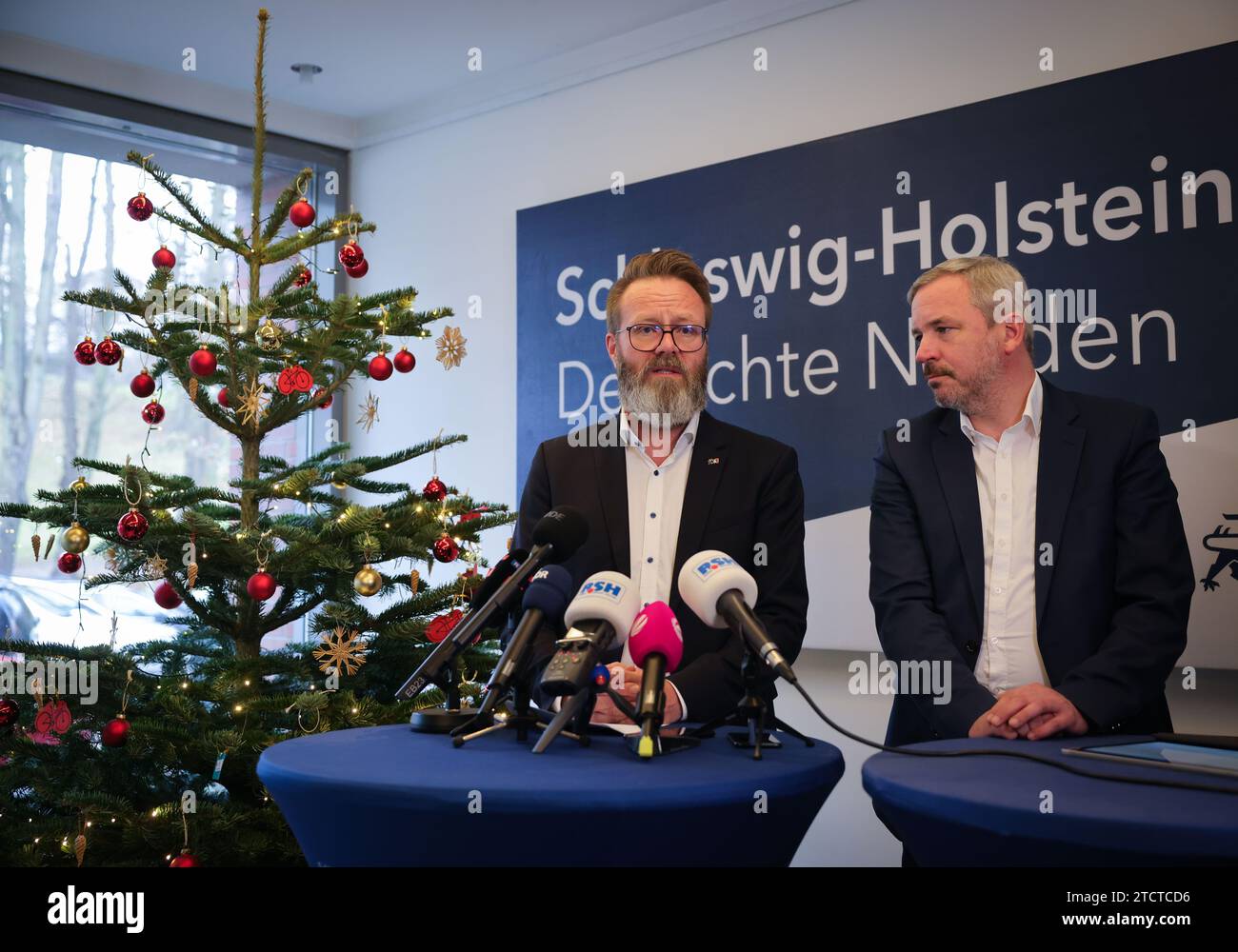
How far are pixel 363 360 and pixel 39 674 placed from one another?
123cm

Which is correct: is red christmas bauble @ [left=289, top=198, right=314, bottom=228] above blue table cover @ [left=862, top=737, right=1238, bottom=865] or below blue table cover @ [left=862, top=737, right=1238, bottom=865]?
above

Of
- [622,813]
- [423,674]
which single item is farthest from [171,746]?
[622,813]

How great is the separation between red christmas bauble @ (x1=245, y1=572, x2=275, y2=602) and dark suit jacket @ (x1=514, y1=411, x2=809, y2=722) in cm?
70

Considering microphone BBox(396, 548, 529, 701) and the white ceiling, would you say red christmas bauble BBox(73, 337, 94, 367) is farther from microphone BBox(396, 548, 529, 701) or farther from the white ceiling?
the white ceiling

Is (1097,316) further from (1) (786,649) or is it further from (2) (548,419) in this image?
(2) (548,419)

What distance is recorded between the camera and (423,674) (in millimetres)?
1746

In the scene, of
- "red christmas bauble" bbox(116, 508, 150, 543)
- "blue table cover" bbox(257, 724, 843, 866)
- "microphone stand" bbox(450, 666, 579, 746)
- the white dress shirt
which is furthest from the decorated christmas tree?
"blue table cover" bbox(257, 724, 843, 866)

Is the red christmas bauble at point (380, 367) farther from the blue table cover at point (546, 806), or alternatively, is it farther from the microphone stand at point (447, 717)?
the blue table cover at point (546, 806)

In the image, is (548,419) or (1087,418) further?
(548,419)

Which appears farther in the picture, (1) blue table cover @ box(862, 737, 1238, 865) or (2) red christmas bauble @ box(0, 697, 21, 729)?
(2) red christmas bauble @ box(0, 697, 21, 729)

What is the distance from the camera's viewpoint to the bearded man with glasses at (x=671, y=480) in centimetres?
245

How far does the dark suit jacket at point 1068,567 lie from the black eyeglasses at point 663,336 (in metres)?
0.56

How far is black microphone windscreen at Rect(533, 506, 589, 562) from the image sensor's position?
1792 mm

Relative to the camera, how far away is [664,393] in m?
2.60
